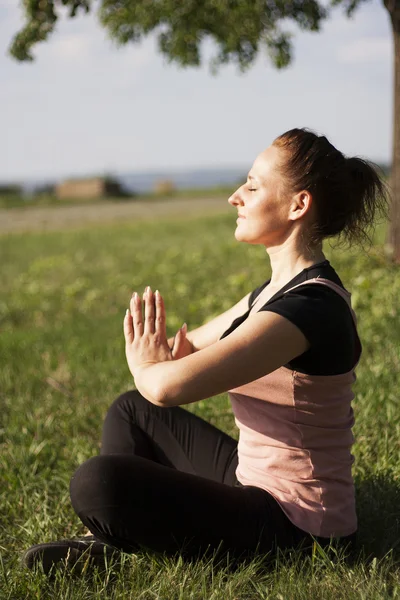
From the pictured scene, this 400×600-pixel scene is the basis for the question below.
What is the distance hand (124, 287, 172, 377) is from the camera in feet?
7.79

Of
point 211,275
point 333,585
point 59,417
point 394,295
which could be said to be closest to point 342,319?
point 333,585

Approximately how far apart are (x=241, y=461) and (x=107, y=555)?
0.56m

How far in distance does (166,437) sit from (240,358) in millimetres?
918

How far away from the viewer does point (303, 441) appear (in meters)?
2.37

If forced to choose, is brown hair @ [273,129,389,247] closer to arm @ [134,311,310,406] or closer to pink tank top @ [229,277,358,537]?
pink tank top @ [229,277,358,537]

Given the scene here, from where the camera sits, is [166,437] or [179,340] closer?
[179,340]

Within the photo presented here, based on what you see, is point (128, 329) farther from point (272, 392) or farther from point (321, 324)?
point (321, 324)

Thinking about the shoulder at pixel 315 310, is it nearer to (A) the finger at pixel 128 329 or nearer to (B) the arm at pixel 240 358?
(B) the arm at pixel 240 358

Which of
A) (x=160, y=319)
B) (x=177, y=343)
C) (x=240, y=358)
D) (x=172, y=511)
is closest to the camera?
(x=240, y=358)

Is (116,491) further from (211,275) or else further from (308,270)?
(211,275)

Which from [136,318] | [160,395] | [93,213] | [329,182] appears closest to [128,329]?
[136,318]

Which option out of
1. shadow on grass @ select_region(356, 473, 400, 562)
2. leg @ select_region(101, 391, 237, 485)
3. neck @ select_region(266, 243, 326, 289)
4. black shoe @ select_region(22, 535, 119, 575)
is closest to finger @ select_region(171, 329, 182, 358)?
leg @ select_region(101, 391, 237, 485)

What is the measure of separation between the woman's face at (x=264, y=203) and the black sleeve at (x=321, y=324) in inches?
11.2

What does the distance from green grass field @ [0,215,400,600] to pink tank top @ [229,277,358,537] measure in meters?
0.16
